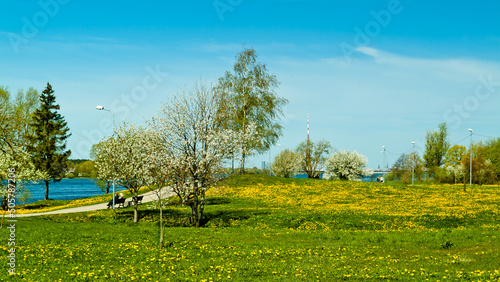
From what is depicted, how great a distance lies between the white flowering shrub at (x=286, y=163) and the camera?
83.3m

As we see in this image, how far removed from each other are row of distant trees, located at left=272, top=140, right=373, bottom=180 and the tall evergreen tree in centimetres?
4339

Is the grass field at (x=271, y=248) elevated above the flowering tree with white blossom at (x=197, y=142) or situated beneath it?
situated beneath

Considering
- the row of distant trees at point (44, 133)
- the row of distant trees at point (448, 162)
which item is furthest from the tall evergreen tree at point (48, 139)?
the row of distant trees at point (448, 162)

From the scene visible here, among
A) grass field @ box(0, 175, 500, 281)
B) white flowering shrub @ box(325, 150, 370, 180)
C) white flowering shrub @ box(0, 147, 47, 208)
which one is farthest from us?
white flowering shrub @ box(325, 150, 370, 180)

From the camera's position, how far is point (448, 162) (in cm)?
9638

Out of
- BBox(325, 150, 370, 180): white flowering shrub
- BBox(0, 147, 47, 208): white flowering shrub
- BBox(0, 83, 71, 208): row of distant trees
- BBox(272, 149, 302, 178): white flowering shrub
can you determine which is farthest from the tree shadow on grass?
BBox(272, 149, 302, 178): white flowering shrub

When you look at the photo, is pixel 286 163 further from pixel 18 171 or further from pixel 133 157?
pixel 133 157

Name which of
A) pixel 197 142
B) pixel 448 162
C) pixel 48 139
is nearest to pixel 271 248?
pixel 197 142

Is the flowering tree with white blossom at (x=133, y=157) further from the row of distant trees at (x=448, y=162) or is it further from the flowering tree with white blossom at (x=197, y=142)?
the row of distant trees at (x=448, y=162)

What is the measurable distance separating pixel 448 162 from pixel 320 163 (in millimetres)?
36816

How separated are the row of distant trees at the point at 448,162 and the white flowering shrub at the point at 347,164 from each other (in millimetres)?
13636

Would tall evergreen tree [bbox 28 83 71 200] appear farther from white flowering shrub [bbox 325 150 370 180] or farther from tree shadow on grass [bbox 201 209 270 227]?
white flowering shrub [bbox 325 150 370 180]

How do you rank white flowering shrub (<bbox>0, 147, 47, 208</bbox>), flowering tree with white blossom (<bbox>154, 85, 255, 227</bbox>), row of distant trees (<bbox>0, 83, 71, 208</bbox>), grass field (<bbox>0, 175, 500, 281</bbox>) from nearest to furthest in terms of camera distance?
grass field (<bbox>0, 175, 500, 281</bbox>), flowering tree with white blossom (<bbox>154, 85, 255, 227</bbox>), white flowering shrub (<bbox>0, 147, 47, 208</bbox>), row of distant trees (<bbox>0, 83, 71, 208</bbox>)

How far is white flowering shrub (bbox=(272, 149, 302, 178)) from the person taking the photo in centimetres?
8331
